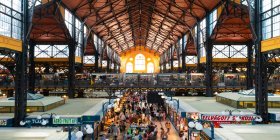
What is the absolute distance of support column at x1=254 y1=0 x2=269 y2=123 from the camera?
816 inches

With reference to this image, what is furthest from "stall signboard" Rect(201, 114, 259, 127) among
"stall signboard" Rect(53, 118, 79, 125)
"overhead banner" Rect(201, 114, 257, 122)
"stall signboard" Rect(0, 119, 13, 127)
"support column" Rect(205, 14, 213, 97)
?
"support column" Rect(205, 14, 213, 97)

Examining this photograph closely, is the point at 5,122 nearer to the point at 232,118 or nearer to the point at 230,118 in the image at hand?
the point at 230,118

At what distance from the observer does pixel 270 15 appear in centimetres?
2022

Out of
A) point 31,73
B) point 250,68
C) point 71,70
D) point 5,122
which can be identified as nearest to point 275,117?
point 5,122

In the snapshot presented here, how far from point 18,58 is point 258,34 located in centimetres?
1650

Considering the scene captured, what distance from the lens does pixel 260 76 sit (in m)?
20.8

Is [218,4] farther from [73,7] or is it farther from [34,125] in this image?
[34,125]

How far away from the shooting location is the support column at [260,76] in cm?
2072

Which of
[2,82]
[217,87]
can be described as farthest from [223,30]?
[2,82]

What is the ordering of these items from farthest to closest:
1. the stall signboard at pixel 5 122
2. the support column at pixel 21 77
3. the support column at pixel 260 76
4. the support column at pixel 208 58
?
the support column at pixel 208 58 < the support column at pixel 260 76 < the support column at pixel 21 77 < the stall signboard at pixel 5 122

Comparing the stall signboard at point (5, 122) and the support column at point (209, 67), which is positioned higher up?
the support column at point (209, 67)

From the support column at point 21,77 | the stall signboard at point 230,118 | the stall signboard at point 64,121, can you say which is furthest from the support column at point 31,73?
the stall signboard at point 230,118

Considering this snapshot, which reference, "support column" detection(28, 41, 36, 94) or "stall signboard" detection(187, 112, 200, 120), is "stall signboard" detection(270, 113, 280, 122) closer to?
"stall signboard" detection(187, 112, 200, 120)

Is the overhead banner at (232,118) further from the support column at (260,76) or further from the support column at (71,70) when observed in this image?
the support column at (71,70)
